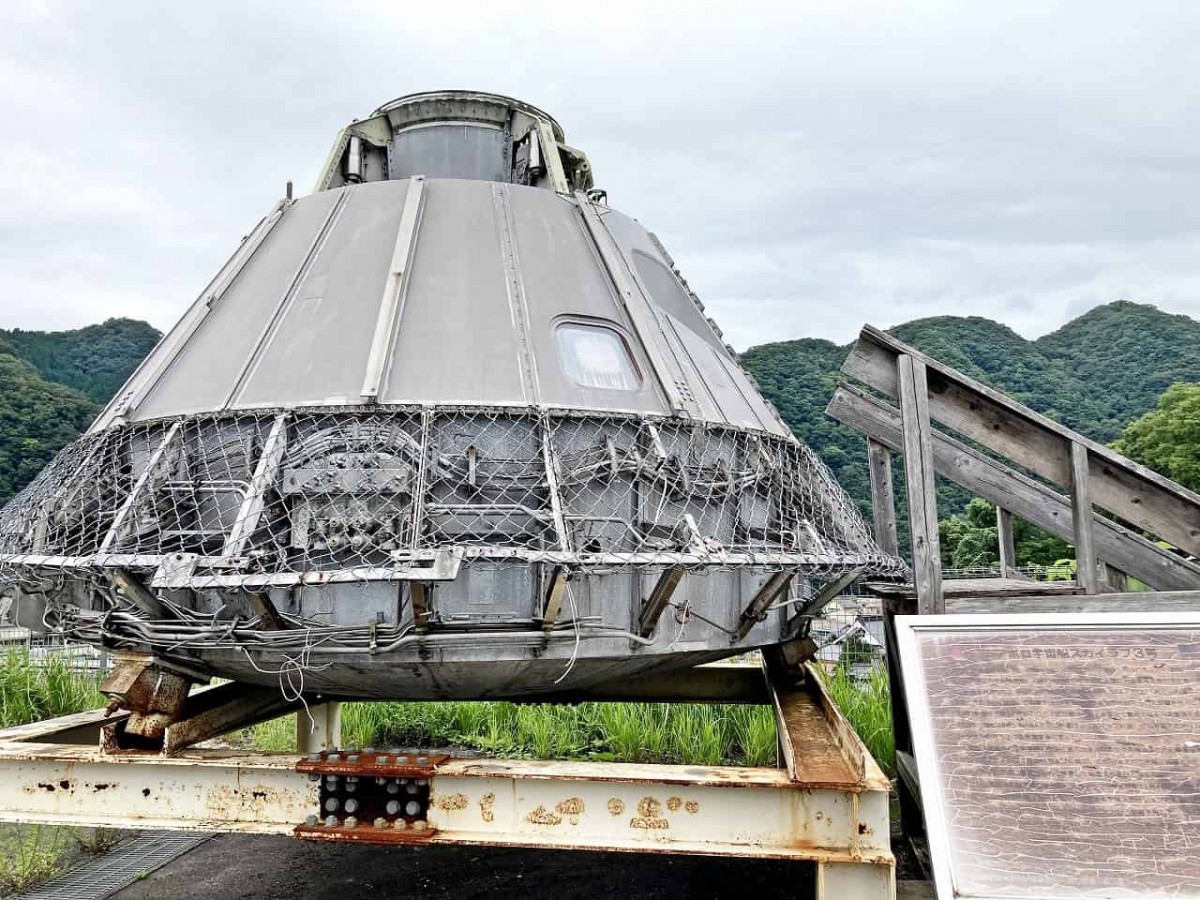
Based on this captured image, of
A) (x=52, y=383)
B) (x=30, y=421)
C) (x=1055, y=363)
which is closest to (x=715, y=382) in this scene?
(x=30, y=421)

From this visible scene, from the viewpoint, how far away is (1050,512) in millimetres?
4574


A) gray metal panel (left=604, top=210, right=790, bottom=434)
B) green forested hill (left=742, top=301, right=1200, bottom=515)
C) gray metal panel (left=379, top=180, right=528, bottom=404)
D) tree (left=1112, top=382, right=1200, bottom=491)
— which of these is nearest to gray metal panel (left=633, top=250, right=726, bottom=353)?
gray metal panel (left=604, top=210, right=790, bottom=434)

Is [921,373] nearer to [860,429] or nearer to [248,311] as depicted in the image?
[860,429]

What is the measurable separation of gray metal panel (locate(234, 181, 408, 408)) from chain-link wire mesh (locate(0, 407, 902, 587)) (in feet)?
0.68

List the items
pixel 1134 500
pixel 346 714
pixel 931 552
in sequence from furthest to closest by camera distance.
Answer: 1. pixel 346 714
2. pixel 1134 500
3. pixel 931 552

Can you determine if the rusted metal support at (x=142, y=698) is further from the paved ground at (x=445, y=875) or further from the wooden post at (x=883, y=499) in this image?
the wooden post at (x=883, y=499)

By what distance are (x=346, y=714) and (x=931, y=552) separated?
24.0ft

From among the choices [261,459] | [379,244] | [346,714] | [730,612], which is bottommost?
[346,714]

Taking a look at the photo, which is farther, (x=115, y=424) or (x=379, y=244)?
(x=379, y=244)

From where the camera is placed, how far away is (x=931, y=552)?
376cm

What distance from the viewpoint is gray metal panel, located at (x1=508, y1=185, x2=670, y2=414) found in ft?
13.3

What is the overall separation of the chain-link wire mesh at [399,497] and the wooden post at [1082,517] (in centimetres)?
83

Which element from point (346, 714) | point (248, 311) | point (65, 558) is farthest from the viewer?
point (346, 714)

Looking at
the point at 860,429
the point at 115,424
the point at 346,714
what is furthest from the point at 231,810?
the point at 346,714
